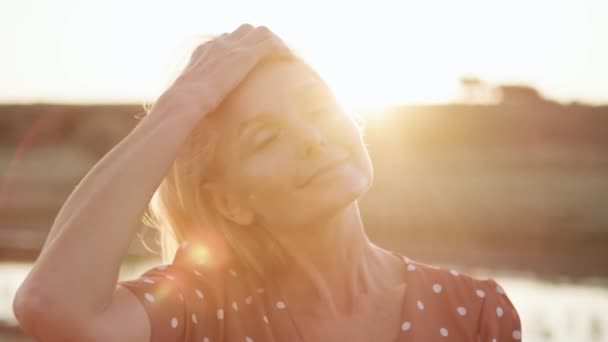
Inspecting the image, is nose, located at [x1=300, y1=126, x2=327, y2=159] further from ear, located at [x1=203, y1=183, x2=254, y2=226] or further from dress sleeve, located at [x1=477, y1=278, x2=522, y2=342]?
dress sleeve, located at [x1=477, y1=278, x2=522, y2=342]

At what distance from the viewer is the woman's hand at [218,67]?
238 cm

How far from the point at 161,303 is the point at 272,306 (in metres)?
0.34

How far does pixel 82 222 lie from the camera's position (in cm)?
220

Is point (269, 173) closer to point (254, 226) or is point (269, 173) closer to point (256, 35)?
point (254, 226)

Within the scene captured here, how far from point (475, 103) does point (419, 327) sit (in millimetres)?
18538

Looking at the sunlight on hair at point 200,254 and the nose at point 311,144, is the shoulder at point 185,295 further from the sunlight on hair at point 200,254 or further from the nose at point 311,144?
the nose at point 311,144

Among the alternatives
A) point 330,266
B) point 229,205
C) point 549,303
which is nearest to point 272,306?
point 330,266

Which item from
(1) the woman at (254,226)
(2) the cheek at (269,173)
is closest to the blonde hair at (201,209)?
(1) the woman at (254,226)

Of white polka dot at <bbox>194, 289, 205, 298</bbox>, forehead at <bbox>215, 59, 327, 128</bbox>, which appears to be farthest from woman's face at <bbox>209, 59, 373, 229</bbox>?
white polka dot at <bbox>194, 289, 205, 298</bbox>

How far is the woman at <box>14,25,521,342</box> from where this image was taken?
89.2 inches

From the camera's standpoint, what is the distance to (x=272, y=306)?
2537mm

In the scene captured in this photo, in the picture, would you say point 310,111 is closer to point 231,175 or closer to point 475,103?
point 231,175

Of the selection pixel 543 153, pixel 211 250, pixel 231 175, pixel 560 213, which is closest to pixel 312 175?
pixel 231 175

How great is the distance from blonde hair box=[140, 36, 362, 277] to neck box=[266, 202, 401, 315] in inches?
2.4
